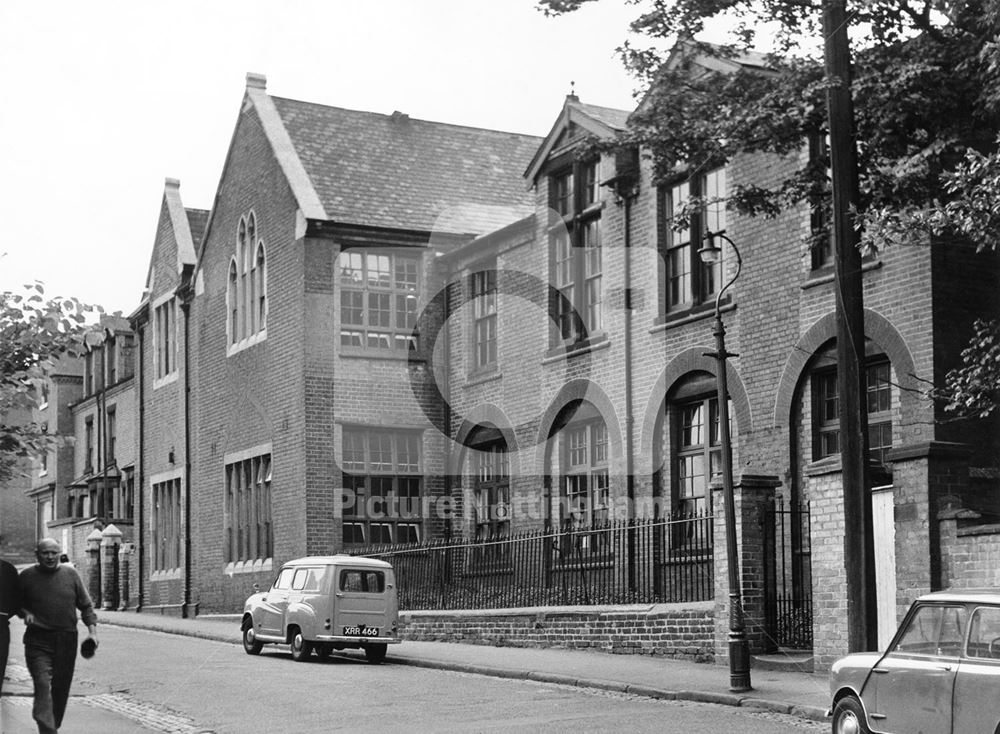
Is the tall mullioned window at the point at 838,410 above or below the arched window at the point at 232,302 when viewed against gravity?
below

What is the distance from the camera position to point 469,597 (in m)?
26.2

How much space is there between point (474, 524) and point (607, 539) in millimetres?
8275

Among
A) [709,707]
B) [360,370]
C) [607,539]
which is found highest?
[360,370]

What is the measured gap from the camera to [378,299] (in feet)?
107

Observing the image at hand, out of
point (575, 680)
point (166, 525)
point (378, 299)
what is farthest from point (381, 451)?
point (575, 680)

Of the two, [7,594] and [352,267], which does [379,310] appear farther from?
[7,594]

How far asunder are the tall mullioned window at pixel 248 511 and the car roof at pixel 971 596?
24223 millimetres

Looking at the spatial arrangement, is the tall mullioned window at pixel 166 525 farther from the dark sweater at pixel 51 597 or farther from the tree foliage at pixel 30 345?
the dark sweater at pixel 51 597

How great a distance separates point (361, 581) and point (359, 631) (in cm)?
87

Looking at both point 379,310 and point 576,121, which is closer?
point 576,121

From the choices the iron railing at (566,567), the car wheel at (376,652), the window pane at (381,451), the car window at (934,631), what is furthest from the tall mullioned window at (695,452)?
the car window at (934,631)

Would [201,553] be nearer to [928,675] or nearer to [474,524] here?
[474,524]

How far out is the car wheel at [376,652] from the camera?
75.2ft

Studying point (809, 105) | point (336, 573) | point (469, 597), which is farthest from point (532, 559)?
point (809, 105)
